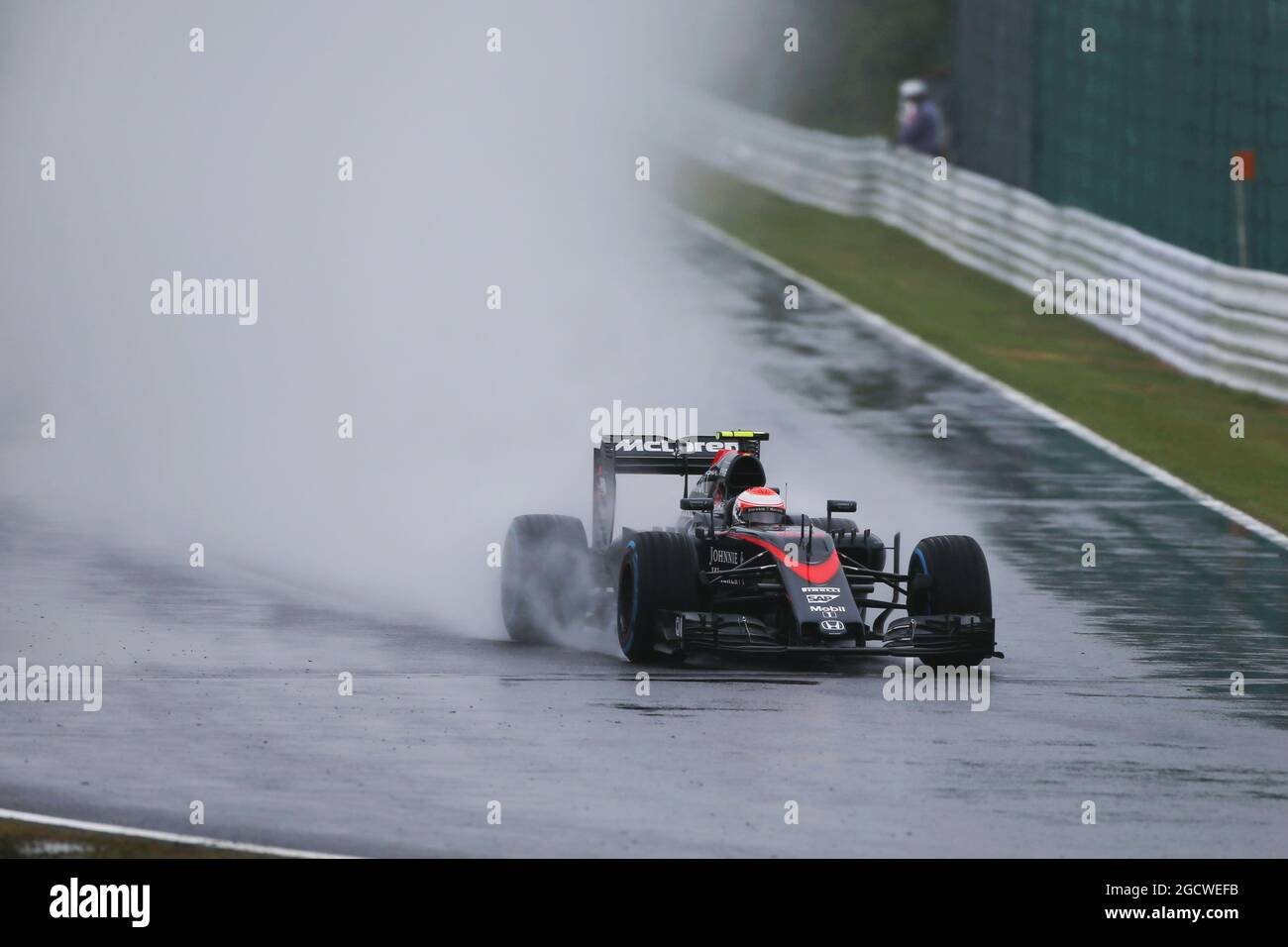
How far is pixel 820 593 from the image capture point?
13.7 m

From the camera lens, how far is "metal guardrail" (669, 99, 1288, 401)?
25547mm

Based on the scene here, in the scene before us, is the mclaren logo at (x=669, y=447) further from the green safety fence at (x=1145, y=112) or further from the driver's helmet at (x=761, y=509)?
the green safety fence at (x=1145, y=112)

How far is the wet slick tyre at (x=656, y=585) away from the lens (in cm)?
1391

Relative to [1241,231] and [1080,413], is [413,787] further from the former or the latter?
[1241,231]

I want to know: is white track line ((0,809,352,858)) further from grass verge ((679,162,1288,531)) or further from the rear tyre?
grass verge ((679,162,1288,531))

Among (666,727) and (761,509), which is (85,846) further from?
(761,509)

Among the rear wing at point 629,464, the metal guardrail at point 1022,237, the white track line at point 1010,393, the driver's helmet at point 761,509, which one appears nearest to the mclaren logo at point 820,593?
the driver's helmet at point 761,509

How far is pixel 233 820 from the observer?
10.0 meters

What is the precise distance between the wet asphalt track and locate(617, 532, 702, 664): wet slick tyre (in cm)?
23

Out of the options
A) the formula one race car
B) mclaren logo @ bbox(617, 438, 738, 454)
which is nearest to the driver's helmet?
the formula one race car

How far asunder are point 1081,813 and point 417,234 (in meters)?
24.8

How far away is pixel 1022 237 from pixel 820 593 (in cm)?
2022
